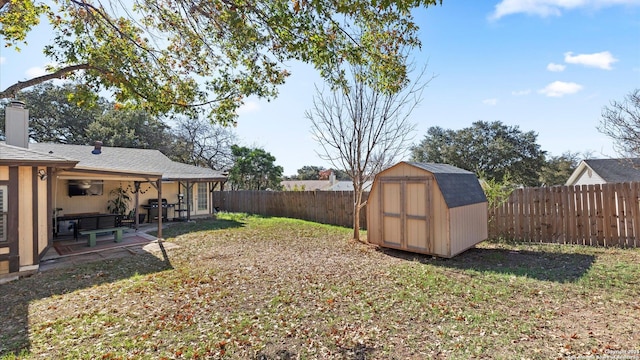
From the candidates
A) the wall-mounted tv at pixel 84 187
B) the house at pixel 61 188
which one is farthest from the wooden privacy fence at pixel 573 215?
the wall-mounted tv at pixel 84 187

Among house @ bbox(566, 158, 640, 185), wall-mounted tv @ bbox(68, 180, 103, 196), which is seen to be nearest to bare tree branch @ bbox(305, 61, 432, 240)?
wall-mounted tv @ bbox(68, 180, 103, 196)

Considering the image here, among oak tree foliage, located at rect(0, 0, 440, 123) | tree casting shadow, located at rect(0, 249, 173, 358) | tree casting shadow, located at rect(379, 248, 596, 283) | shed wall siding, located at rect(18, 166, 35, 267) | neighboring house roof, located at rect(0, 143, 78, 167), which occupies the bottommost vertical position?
tree casting shadow, located at rect(379, 248, 596, 283)

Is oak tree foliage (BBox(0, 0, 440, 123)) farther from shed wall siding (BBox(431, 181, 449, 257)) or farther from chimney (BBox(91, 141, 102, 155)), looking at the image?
chimney (BBox(91, 141, 102, 155))

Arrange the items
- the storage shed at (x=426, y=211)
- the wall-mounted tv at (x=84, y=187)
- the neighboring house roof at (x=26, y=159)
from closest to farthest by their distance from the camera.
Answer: the neighboring house roof at (x=26, y=159) → the storage shed at (x=426, y=211) → the wall-mounted tv at (x=84, y=187)

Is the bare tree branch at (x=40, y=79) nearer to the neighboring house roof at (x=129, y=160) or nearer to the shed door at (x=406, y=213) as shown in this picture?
the shed door at (x=406, y=213)

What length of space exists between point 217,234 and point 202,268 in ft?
13.4

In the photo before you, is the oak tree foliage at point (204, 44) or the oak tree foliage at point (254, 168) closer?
the oak tree foliage at point (204, 44)

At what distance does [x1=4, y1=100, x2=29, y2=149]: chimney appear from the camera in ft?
22.2

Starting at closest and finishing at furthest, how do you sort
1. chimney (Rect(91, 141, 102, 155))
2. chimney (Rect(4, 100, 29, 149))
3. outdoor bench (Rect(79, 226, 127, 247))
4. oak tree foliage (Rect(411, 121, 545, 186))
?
chimney (Rect(4, 100, 29, 149)) < outdoor bench (Rect(79, 226, 127, 247)) < chimney (Rect(91, 141, 102, 155)) < oak tree foliage (Rect(411, 121, 545, 186))

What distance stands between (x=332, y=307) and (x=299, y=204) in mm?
10177

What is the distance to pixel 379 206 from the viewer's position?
7.34 meters

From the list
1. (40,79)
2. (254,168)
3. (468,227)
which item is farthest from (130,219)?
(468,227)

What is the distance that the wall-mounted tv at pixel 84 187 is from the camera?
1055cm

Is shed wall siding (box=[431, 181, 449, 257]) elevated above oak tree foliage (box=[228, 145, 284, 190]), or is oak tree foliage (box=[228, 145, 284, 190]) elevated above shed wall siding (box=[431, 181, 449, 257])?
oak tree foliage (box=[228, 145, 284, 190])
